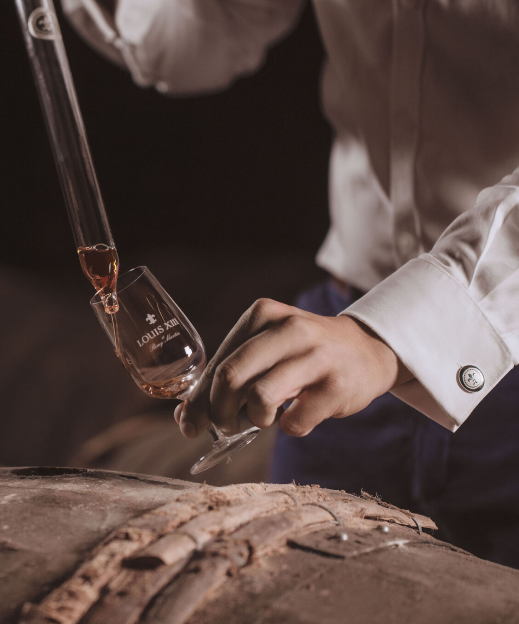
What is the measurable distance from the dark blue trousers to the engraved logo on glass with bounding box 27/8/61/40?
0.86 metres

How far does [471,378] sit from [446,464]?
0.37 m

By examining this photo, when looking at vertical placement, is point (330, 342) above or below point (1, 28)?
below

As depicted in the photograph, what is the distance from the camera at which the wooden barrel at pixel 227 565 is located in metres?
0.50

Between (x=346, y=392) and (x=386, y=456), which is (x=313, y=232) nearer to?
(x=386, y=456)

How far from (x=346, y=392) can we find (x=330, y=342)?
6 cm

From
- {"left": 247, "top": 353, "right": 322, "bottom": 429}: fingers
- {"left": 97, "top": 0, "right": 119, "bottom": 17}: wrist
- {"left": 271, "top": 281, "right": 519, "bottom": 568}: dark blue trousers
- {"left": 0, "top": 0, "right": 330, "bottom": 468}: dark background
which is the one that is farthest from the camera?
{"left": 0, "top": 0, "right": 330, "bottom": 468}: dark background

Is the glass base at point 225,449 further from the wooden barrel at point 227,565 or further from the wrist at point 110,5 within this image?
the wrist at point 110,5

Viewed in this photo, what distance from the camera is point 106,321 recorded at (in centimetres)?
85

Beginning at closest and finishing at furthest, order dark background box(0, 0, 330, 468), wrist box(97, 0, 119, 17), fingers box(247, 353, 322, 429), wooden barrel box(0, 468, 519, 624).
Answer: wooden barrel box(0, 468, 519, 624)
fingers box(247, 353, 322, 429)
wrist box(97, 0, 119, 17)
dark background box(0, 0, 330, 468)

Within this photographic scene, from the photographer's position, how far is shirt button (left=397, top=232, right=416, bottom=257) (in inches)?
44.7

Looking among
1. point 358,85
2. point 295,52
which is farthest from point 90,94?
point 358,85

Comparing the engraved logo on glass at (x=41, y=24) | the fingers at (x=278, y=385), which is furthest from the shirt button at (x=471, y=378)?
the engraved logo on glass at (x=41, y=24)

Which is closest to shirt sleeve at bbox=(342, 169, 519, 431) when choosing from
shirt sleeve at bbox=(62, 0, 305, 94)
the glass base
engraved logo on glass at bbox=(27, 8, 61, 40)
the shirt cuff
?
the shirt cuff

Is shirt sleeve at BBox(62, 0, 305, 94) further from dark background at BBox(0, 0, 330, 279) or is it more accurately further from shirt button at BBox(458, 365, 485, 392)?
dark background at BBox(0, 0, 330, 279)
